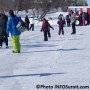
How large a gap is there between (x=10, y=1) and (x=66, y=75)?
7143 centimetres

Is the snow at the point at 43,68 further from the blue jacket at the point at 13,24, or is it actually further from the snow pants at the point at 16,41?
the blue jacket at the point at 13,24

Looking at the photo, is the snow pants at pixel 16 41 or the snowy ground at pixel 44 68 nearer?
the snowy ground at pixel 44 68

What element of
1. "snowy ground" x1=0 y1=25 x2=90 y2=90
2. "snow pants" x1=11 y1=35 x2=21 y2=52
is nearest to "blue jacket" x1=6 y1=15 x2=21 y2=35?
"snow pants" x1=11 y1=35 x2=21 y2=52

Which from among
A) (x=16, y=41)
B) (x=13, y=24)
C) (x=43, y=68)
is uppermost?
(x=13, y=24)

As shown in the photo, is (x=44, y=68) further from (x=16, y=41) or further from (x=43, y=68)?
(x=16, y=41)

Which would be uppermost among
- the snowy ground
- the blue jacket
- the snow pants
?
the blue jacket

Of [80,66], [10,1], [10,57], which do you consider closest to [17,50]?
[10,57]

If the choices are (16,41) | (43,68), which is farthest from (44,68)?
(16,41)

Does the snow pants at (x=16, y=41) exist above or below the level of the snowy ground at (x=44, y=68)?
above

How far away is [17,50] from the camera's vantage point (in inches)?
674

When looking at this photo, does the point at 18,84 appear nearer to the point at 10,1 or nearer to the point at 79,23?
the point at 79,23

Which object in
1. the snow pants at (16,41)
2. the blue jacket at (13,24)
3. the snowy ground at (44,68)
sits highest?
the blue jacket at (13,24)

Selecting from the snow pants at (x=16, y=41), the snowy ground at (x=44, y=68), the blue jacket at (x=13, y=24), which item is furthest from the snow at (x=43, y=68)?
the blue jacket at (x=13, y=24)

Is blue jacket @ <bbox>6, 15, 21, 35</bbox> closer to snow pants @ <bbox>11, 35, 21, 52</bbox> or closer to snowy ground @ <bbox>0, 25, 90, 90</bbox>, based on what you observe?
snow pants @ <bbox>11, 35, 21, 52</bbox>
